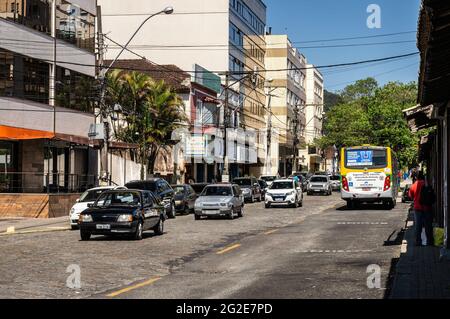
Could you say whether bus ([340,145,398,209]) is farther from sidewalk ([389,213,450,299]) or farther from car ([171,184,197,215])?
sidewalk ([389,213,450,299])

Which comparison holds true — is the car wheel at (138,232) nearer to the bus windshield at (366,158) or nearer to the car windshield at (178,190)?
the car windshield at (178,190)

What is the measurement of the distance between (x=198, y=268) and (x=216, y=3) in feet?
193

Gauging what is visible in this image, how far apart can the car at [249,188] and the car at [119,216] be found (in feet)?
85.1

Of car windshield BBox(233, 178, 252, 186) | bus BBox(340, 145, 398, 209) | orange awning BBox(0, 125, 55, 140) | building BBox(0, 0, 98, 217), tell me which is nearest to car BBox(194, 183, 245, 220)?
building BBox(0, 0, 98, 217)

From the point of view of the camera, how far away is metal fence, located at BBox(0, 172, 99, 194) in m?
34.0

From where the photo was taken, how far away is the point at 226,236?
2300 cm

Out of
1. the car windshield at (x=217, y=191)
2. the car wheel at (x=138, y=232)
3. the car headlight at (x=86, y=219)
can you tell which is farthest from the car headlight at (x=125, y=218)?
the car windshield at (x=217, y=191)

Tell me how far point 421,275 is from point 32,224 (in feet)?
63.2

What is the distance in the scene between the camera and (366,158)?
39219mm

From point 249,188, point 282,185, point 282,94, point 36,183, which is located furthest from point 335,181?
point 36,183

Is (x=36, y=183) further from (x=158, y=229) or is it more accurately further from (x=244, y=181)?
(x=244, y=181)

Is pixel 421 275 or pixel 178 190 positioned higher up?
pixel 178 190
